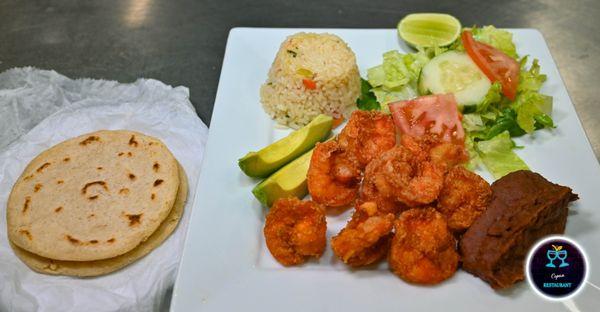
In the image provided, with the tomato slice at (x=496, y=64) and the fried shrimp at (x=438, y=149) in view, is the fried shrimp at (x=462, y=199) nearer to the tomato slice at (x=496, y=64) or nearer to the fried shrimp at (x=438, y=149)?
the fried shrimp at (x=438, y=149)

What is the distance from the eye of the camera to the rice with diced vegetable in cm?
315

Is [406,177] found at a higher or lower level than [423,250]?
higher

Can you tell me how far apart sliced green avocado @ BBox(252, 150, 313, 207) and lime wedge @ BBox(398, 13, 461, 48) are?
1.31 m

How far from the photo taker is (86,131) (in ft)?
11.6

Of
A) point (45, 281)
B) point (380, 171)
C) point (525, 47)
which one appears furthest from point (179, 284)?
point (525, 47)

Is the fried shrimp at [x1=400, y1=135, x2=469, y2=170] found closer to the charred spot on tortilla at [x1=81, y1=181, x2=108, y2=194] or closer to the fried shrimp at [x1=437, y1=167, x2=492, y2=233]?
the fried shrimp at [x1=437, y1=167, x2=492, y2=233]

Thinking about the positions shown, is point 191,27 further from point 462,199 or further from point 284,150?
point 462,199

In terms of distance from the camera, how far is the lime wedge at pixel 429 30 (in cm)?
351

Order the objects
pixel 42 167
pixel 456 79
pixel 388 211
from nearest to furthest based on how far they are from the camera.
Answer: pixel 388 211, pixel 42 167, pixel 456 79

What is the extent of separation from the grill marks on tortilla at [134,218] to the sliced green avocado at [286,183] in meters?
0.68

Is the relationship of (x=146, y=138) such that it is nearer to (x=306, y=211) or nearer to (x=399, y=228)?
(x=306, y=211)

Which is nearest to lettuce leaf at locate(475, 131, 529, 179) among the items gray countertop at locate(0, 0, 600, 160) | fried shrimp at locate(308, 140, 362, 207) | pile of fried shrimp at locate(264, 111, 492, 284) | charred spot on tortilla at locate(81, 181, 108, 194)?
pile of fried shrimp at locate(264, 111, 492, 284)

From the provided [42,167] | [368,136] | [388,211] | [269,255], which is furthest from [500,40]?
[42,167]

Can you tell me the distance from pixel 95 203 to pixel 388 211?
1628 mm
